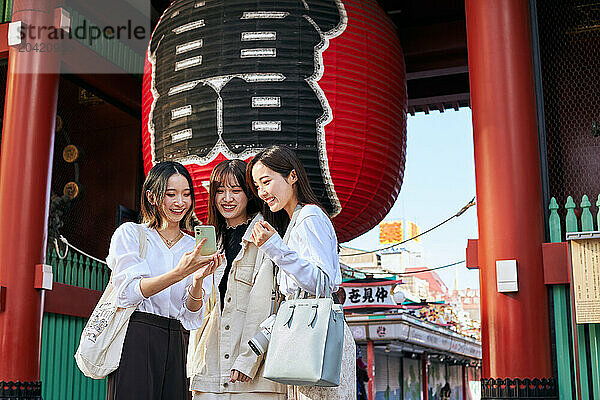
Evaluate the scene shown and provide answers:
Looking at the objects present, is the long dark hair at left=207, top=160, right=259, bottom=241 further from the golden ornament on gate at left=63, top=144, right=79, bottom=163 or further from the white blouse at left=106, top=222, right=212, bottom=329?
the golden ornament on gate at left=63, top=144, right=79, bottom=163

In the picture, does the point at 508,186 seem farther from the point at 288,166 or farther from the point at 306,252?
the point at 306,252

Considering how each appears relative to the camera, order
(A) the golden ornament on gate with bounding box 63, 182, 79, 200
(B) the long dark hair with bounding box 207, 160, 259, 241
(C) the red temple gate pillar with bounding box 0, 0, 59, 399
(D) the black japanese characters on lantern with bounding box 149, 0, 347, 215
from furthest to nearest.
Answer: (A) the golden ornament on gate with bounding box 63, 182, 79, 200, (C) the red temple gate pillar with bounding box 0, 0, 59, 399, (D) the black japanese characters on lantern with bounding box 149, 0, 347, 215, (B) the long dark hair with bounding box 207, 160, 259, 241

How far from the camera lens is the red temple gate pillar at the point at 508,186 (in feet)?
15.2

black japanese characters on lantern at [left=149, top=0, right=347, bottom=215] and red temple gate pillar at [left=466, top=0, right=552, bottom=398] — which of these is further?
red temple gate pillar at [left=466, top=0, right=552, bottom=398]

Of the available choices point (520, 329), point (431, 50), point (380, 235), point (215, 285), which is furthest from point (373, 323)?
point (380, 235)

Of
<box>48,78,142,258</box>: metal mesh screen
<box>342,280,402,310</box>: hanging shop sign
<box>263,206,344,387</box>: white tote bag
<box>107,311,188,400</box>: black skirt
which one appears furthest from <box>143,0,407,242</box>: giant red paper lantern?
<box>342,280,402,310</box>: hanging shop sign

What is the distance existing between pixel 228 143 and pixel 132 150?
572 centimetres

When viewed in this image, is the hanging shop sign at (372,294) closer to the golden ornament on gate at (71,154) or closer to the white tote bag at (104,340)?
the golden ornament on gate at (71,154)

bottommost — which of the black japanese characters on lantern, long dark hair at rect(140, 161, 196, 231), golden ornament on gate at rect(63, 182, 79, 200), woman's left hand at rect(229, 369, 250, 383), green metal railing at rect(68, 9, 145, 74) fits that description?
woman's left hand at rect(229, 369, 250, 383)

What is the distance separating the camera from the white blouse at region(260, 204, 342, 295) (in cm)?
260

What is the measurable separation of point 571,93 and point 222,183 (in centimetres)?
369

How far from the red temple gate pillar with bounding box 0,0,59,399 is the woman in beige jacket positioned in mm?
4117

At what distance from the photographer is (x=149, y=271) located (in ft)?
9.79

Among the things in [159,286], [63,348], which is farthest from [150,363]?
[63,348]
